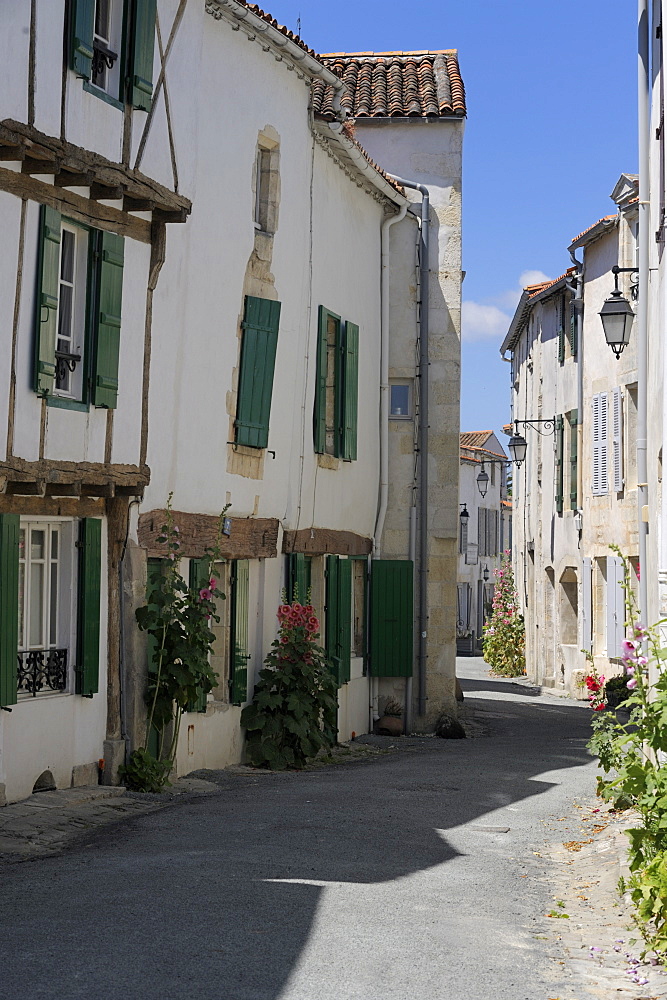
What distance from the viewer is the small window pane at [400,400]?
1803cm

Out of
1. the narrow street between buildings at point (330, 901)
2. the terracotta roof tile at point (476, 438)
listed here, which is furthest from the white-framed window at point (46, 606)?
the terracotta roof tile at point (476, 438)

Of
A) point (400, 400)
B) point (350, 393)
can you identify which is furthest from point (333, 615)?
point (400, 400)

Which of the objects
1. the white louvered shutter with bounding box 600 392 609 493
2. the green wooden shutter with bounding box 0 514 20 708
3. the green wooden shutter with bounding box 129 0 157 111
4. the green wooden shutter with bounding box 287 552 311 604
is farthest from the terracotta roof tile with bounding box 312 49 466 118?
the green wooden shutter with bounding box 0 514 20 708

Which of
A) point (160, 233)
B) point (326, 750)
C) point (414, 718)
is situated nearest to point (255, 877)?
point (160, 233)

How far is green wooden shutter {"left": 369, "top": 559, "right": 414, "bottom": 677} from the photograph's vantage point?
56.4ft

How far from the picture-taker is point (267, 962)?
5496 mm

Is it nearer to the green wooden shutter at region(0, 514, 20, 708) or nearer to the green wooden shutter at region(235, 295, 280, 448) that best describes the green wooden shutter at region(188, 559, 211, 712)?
the green wooden shutter at region(235, 295, 280, 448)

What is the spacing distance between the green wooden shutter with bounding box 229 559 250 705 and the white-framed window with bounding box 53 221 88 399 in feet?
10.9

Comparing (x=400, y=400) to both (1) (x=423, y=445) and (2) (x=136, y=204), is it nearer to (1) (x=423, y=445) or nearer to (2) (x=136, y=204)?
(1) (x=423, y=445)

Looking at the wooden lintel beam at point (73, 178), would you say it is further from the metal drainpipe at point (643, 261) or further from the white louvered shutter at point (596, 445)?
the white louvered shutter at point (596, 445)

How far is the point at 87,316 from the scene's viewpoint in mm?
9961

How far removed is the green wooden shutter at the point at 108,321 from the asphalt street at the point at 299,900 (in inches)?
124

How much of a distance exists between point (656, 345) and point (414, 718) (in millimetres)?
9215

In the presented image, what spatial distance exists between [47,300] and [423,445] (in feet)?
30.3
